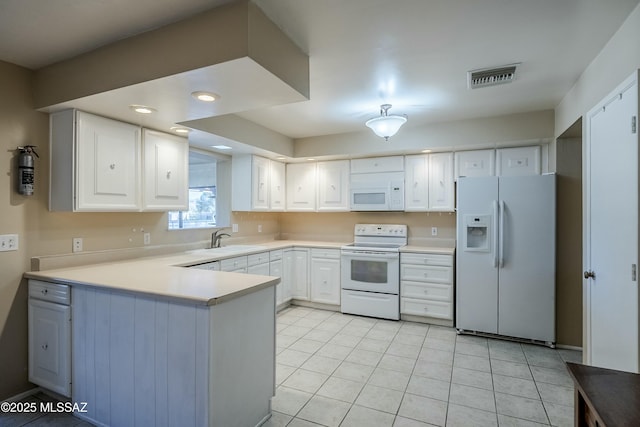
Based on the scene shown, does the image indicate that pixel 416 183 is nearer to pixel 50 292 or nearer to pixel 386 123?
pixel 386 123

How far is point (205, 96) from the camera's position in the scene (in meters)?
2.17

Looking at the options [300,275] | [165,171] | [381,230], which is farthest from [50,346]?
[381,230]

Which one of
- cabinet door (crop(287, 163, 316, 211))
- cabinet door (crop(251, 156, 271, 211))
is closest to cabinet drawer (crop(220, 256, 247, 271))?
cabinet door (crop(251, 156, 271, 211))

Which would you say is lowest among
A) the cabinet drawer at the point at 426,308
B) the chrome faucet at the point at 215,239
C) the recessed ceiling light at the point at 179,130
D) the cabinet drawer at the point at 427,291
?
the cabinet drawer at the point at 426,308

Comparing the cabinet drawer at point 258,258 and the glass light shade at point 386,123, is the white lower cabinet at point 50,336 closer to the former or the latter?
the cabinet drawer at point 258,258

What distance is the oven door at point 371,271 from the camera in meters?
4.08

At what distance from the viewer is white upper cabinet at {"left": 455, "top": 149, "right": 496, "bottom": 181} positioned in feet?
12.8

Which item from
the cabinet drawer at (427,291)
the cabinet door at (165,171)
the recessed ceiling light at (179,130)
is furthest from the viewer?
the cabinet drawer at (427,291)

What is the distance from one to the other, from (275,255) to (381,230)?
1.61 meters

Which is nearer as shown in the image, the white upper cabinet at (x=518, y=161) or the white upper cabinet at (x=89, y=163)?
the white upper cabinet at (x=89, y=163)

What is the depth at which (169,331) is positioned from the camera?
1.76 metres

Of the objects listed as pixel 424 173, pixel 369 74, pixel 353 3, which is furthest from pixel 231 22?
pixel 424 173

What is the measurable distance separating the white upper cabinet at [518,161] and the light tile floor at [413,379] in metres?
1.94

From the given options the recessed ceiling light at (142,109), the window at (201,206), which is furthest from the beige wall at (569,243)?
the window at (201,206)
